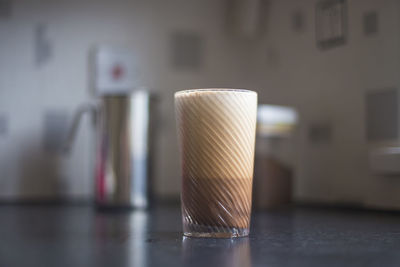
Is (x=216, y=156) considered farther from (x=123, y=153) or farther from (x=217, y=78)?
(x=217, y=78)

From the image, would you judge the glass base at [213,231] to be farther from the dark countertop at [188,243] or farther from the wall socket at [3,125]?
the wall socket at [3,125]

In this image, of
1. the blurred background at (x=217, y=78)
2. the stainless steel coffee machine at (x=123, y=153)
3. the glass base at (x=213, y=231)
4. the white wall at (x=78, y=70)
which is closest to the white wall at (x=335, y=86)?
the blurred background at (x=217, y=78)

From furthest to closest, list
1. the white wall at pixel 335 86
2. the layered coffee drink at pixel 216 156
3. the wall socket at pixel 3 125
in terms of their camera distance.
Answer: the wall socket at pixel 3 125 < the white wall at pixel 335 86 < the layered coffee drink at pixel 216 156

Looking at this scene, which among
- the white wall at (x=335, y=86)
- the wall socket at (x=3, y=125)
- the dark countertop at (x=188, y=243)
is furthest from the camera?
the wall socket at (x=3, y=125)

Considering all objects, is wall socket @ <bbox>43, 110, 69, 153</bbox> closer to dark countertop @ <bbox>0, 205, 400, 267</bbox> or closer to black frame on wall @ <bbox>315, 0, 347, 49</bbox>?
dark countertop @ <bbox>0, 205, 400, 267</bbox>

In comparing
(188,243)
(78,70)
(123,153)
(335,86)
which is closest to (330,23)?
(335,86)
